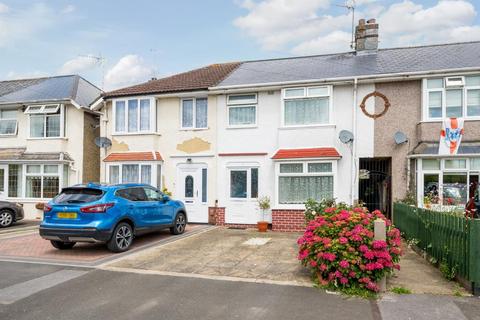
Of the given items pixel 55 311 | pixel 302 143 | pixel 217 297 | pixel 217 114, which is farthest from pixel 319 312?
pixel 217 114

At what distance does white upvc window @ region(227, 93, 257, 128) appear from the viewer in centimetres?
1385

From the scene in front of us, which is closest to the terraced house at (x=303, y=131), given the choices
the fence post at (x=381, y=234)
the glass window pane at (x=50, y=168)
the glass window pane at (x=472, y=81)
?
the glass window pane at (x=472, y=81)

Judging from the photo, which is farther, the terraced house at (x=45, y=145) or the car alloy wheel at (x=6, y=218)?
the terraced house at (x=45, y=145)

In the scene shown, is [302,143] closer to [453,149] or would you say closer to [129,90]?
[453,149]

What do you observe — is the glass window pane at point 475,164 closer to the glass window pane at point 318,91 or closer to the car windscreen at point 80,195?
the glass window pane at point 318,91

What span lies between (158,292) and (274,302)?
1.85m

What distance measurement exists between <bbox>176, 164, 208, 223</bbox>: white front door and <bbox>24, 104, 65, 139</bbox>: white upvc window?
592 cm

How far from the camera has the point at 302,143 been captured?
13094 millimetres

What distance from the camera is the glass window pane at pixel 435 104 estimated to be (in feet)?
39.5

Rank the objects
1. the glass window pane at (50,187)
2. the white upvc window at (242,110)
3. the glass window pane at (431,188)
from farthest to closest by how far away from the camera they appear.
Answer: the glass window pane at (50,187) → the white upvc window at (242,110) → the glass window pane at (431,188)

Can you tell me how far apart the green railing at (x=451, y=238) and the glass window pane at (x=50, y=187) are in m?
14.0

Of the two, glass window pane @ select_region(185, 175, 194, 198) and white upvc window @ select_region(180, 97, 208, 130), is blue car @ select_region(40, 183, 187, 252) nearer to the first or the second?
glass window pane @ select_region(185, 175, 194, 198)

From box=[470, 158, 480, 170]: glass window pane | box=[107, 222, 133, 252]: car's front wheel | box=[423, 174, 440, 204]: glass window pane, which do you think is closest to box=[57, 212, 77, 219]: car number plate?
box=[107, 222, 133, 252]: car's front wheel

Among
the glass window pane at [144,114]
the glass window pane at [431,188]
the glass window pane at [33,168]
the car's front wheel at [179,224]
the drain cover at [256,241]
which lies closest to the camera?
the drain cover at [256,241]
